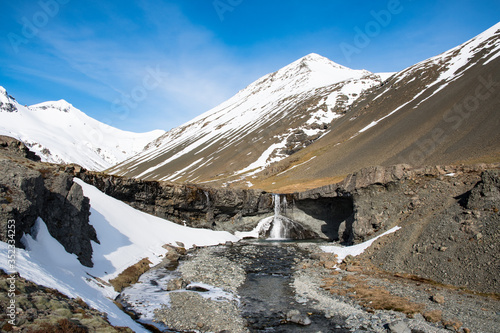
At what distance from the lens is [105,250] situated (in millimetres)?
25000

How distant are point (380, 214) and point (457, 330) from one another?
19.6 metres

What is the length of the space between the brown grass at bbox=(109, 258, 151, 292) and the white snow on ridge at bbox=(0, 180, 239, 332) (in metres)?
0.56

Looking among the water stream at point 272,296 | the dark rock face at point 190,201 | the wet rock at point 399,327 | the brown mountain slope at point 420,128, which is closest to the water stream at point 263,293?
the water stream at point 272,296

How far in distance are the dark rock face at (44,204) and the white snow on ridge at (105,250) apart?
37.0 inches

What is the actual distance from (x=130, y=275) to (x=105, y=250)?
3964mm

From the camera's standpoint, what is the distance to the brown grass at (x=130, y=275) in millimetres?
20422

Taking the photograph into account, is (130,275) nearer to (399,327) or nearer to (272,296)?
(272,296)

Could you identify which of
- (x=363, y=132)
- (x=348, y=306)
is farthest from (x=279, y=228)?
(x=363, y=132)

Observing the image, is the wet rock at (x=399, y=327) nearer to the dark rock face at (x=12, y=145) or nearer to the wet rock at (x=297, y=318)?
the wet rock at (x=297, y=318)

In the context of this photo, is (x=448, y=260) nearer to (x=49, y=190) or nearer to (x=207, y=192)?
(x=49, y=190)

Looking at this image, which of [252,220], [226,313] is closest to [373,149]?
[252,220]

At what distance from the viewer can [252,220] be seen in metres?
52.2

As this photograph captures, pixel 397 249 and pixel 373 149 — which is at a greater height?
pixel 373 149

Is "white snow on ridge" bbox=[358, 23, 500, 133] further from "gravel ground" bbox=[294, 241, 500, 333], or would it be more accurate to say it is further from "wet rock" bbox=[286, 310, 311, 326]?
"wet rock" bbox=[286, 310, 311, 326]
